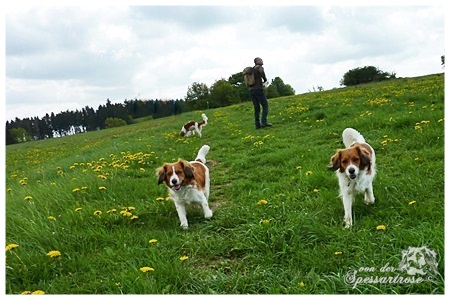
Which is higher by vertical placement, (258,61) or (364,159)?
(258,61)

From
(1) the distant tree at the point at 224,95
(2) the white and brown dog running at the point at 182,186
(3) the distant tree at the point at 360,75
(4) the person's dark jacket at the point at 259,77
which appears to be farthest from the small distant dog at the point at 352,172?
(1) the distant tree at the point at 224,95

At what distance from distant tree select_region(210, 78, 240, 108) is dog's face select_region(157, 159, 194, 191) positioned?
2536 inches

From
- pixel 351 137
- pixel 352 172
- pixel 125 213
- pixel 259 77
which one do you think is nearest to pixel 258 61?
pixel 259 77

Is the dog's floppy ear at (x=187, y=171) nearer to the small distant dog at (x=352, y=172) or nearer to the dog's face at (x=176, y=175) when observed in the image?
the dog's face at (x=176, y=175)

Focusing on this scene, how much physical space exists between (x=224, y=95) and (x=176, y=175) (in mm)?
65907

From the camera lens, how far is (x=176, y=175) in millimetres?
4754

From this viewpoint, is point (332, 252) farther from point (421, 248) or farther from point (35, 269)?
point (35, 269)

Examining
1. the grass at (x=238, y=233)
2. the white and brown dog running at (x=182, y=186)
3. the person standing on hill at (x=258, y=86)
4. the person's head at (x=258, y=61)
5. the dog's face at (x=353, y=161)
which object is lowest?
the grass at (x=238, y=233)

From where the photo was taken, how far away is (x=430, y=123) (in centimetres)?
810

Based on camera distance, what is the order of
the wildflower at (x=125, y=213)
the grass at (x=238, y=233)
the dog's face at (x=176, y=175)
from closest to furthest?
the grass at (x=238, y=233) → the wildflower at (x=125, y=213) → the dog's face at (x=176, y=175)

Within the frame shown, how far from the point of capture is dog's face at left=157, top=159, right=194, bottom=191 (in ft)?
15.5

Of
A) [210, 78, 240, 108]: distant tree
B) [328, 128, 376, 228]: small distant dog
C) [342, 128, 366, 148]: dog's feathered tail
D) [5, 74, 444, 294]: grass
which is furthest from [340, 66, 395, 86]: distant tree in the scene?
[328, 128, 376, 228]: small distant dog

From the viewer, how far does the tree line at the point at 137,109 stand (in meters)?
69.9

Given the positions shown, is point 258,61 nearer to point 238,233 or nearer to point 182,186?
point 182,186
